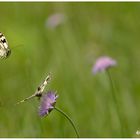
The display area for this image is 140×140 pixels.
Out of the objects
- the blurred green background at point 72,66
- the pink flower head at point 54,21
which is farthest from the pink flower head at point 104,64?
the pink flower head at point 54,21

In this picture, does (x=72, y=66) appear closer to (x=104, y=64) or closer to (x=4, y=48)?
(x=104, y=64)

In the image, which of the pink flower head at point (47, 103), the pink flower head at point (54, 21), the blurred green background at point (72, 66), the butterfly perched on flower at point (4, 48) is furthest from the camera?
the pink flower head at point (54, 21)

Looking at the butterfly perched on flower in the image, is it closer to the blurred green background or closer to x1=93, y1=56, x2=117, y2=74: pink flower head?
the blurred green background

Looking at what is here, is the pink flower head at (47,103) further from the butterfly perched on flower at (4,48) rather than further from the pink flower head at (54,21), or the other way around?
Result: the pink flower head at (54,21)

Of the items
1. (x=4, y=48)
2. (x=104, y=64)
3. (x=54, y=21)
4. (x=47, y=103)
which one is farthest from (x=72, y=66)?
(x=47, y=103)

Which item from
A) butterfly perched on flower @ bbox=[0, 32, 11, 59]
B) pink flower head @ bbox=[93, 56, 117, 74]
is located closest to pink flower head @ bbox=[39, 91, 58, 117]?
butterfly perched on flower @ bbox=[0, 32, 11, 59]

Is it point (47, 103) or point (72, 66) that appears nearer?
point (47, 103)

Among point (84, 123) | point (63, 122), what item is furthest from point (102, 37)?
point (63, 122)
